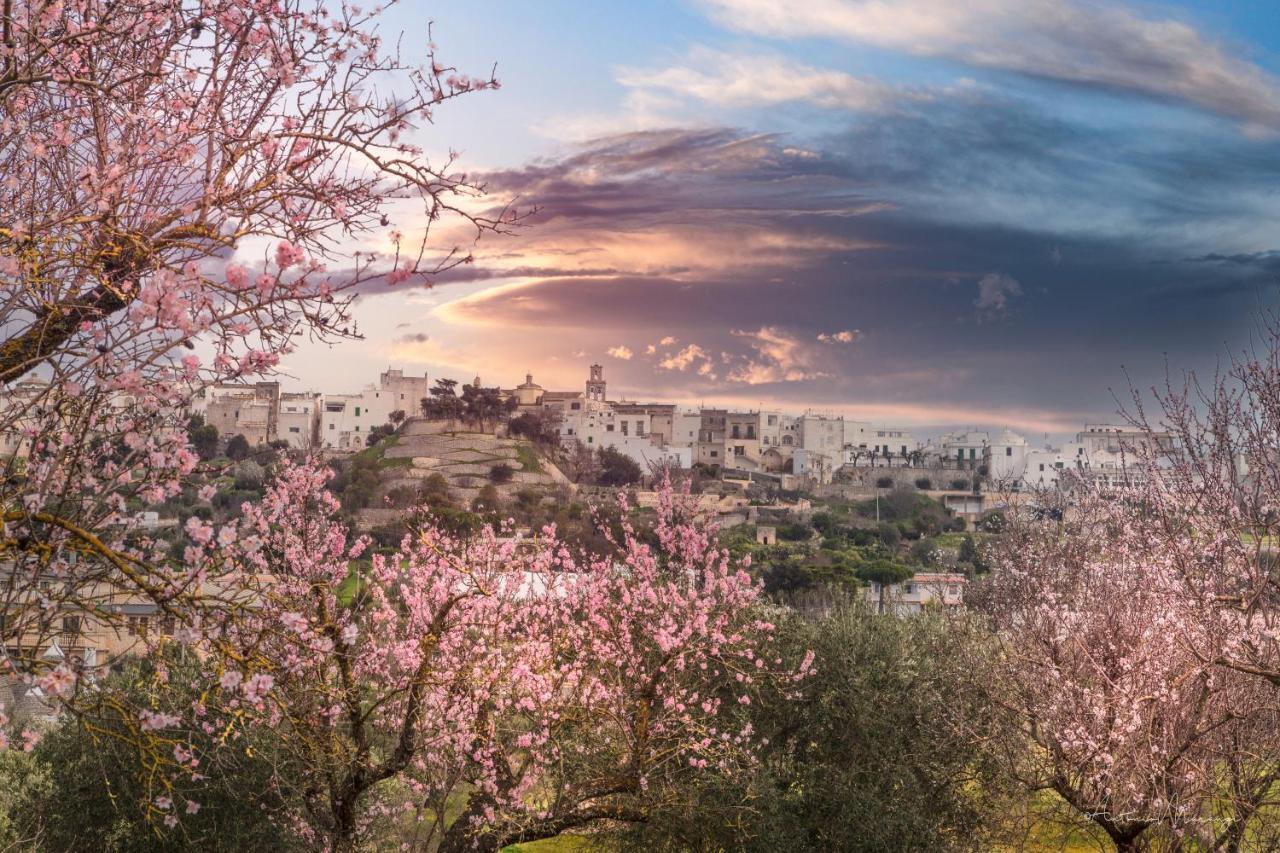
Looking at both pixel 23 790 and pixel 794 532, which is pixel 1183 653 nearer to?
pixel 23 790

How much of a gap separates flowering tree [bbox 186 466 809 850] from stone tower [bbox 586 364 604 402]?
310ft

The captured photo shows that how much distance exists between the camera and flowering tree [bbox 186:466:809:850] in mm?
10672

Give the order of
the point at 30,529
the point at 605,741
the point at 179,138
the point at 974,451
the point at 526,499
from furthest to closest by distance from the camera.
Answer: the point at 974,451 < the point at 526,499 < the point at 605,741 < the point at 179,138 < the point at 30,529

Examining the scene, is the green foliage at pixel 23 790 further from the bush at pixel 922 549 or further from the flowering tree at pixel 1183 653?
the bush at pixel 922 549

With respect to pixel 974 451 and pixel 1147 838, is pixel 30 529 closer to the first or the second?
pixel 1147 838

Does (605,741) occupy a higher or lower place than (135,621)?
lower

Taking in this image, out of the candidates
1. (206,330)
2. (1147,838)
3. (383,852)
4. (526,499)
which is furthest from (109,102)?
(526,499)

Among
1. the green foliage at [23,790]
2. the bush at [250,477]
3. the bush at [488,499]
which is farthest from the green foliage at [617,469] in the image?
the green foliage at [23,790]

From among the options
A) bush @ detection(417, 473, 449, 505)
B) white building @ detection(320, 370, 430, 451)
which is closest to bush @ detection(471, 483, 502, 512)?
bush @ detection(417, 473, 449, 505)

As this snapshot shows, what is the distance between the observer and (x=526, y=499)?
66.7 m

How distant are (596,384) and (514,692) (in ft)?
328

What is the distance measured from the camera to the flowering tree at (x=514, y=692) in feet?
35.0

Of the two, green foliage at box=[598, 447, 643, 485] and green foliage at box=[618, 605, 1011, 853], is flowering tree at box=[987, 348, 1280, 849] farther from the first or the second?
green foliage at box=[598, 447, 643, 485]

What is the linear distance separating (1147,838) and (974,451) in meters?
94.3
